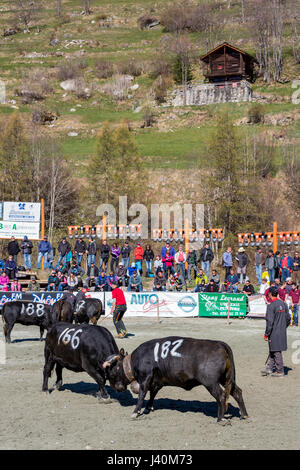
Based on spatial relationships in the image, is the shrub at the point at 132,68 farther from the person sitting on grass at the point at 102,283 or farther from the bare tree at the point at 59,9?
the person sitting on grass at the point at 102,283

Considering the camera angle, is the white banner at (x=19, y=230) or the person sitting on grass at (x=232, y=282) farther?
the white banner at (x=19, y=230)

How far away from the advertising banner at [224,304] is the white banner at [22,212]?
15090mm

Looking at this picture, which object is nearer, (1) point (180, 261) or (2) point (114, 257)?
(1) point (180, 261)

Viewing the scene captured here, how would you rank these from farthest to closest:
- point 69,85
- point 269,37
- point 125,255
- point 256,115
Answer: point 269,37 < point 69,85 < point 256,115 < point 125,255

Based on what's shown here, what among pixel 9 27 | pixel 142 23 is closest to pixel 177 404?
pixel 142 23

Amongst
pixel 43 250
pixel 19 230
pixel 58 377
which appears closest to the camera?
pixel 58 377

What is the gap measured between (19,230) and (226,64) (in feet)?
163

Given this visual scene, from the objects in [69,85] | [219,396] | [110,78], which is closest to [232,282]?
Answer: [219,396]

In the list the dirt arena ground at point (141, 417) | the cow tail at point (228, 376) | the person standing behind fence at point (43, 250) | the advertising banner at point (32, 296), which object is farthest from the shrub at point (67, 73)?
the cow tail at point (228, 376)

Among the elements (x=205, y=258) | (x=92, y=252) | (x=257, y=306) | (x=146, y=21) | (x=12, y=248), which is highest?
(x=146, y=21)

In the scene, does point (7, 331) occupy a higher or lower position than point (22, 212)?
lower

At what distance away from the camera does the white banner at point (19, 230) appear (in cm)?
3612

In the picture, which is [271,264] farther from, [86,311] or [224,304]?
[86,311]

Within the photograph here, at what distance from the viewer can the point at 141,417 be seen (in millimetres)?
10695
